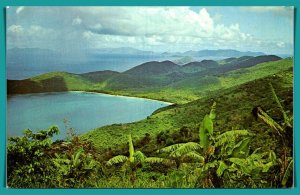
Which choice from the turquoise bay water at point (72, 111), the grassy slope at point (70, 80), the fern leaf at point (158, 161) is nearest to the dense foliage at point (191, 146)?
the fern leaf at point (158, 161)

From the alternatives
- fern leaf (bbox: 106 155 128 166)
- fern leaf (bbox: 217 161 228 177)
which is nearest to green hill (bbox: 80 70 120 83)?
fern leaf (bbox: 106 155 128 166)

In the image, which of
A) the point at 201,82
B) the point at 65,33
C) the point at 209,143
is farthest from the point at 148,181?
the point at 65,33

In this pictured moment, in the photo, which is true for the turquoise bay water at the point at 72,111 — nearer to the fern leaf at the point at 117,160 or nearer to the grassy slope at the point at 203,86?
the grassy slope at the point at 203,86

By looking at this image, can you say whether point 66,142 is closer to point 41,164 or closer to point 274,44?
point 41,164

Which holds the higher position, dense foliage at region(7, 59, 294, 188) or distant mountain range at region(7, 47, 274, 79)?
distant mountain range at region(7, 47, 274, 79)

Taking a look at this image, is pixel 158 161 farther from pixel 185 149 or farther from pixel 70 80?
pixel 70 80

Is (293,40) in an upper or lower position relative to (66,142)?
upper

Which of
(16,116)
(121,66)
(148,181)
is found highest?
(121,66)

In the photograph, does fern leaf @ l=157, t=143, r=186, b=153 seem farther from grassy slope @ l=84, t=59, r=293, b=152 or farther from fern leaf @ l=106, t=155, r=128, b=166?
fern leaf @ l=106, t=155, r=128, b=166
